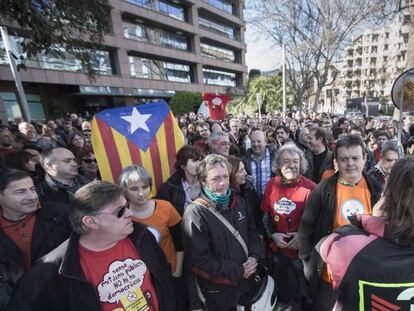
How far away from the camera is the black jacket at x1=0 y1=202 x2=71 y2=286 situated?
5.64 ft

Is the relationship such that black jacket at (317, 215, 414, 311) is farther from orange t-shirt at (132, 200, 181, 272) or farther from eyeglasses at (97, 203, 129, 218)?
orange t-shirt at (132, 200, 181, 272)

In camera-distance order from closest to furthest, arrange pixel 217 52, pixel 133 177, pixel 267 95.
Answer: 1. pixel 133 177
2. pixel 267 95
3. pixel 217 52

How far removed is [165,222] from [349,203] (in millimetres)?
1503

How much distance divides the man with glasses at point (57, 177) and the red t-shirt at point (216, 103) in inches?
269

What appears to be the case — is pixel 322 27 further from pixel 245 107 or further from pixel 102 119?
pixel 245 107

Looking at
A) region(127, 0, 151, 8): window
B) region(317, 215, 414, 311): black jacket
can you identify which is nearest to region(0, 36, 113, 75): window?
region(127, 0, 151, 8): window

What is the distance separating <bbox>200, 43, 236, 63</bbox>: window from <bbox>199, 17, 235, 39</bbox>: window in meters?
1.83

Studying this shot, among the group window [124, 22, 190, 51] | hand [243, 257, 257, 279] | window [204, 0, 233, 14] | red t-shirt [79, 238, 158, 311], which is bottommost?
hand [243, 257, 257, 279]

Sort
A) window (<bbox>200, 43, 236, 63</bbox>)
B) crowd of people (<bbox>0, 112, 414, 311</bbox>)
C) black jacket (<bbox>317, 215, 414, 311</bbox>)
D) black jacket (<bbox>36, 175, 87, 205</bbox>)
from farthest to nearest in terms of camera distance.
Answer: window (<bbox>200, 43, 236, 63</bbox>) → black jacket (<bbox>36, 175, 87, 205</bbox>) → crowd of people (<bbox>0, 112, 414, 311</bbox>) → black jacket (<bbox>317, 215, 414, 311</bbox>)

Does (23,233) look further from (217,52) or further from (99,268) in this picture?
(217,52)

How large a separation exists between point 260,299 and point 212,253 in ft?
2.33

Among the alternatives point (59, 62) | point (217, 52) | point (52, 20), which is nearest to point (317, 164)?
point (52, 20)

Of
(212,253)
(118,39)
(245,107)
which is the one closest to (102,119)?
(212,253)

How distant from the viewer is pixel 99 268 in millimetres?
1492
